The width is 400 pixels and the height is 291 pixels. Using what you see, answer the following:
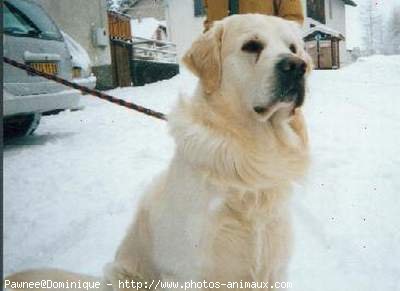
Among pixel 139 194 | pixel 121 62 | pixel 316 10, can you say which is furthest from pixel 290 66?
pixel 316 10

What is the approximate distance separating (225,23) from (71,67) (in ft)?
16.2

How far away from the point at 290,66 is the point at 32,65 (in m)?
4.68

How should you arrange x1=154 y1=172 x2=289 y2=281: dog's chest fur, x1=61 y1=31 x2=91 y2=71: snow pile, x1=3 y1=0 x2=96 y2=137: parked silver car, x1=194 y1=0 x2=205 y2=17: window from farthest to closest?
x1=194 y1=0 x2=205 y2=17: window < x1=61 y1=31 x2=91 y2=71: snow pile < x1=3 y1=0 x2=96 y2=137: parked silver car < x1=154 y1=172 x2=289 y2=281: dog's chest fur

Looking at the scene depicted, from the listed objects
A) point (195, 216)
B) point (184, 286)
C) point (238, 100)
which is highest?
point (238, 100)

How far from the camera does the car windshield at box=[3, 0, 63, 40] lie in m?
6.34

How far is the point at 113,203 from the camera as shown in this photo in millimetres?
4203

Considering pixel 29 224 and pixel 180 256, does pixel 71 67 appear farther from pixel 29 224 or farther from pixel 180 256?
pixel 180 256

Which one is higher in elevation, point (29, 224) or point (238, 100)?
point (238, 100)

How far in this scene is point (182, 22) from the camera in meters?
27.2

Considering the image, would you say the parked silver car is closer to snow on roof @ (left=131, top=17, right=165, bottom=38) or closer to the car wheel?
the car wheel

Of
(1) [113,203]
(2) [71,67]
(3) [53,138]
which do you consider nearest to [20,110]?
(3) [53,138]

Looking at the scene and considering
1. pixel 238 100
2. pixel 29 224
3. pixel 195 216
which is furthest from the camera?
pixel 29 224

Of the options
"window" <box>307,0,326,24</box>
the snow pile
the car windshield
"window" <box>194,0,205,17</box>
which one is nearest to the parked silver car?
the car windshield

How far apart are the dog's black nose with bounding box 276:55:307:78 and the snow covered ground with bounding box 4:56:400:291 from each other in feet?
1.96
